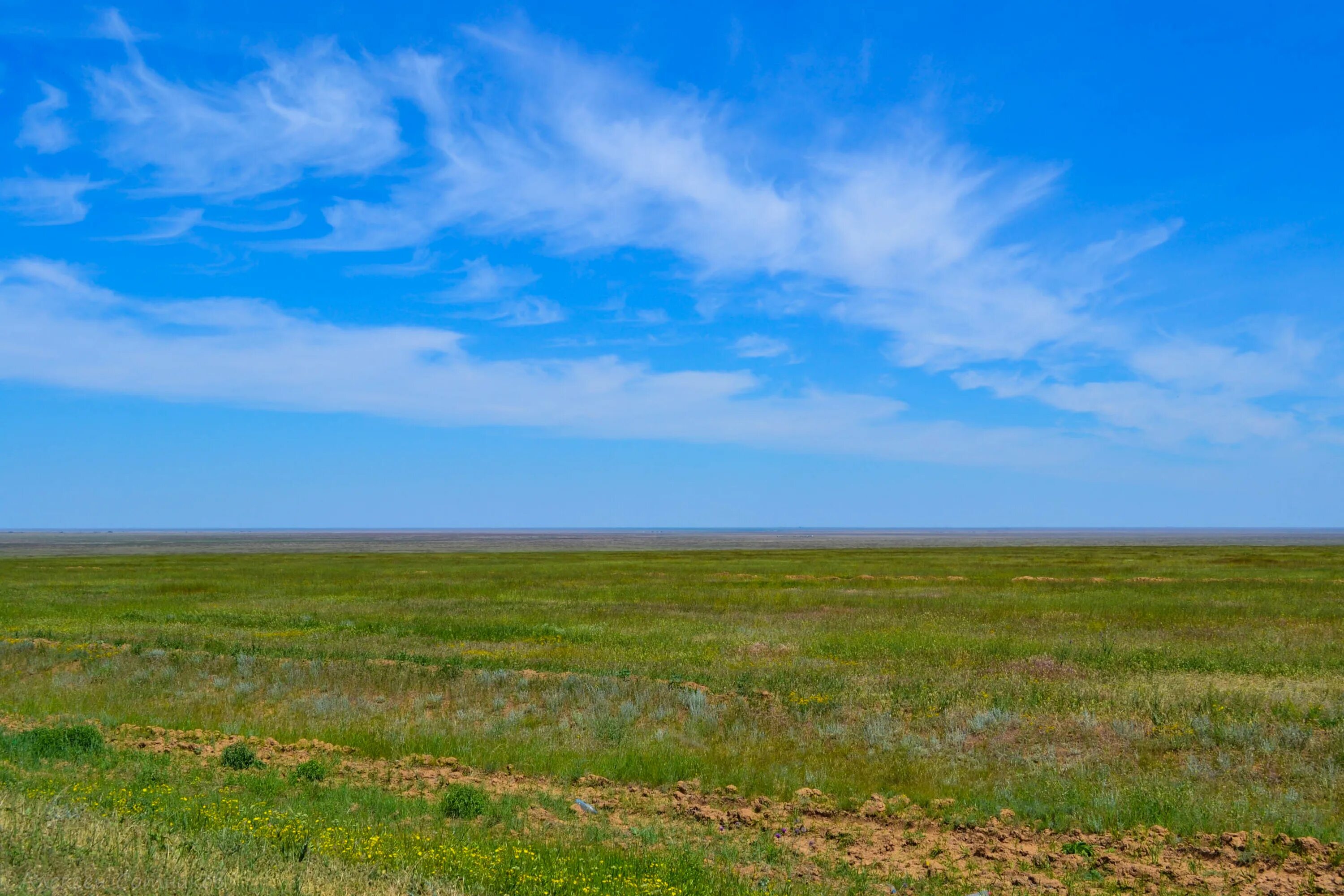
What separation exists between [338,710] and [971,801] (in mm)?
12446

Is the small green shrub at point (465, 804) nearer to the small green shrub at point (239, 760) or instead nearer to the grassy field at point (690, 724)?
the grassy field at point (690, 724)

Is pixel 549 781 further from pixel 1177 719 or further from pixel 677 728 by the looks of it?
pixel 1177 719

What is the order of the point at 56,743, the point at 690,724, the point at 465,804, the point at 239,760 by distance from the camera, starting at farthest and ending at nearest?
the point at 690,724 → the point at 56,743 → the point at 239,760 → the point at 465,804

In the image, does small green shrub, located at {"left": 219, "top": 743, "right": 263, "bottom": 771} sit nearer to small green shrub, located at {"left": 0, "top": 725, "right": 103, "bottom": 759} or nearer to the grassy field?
the grassy field

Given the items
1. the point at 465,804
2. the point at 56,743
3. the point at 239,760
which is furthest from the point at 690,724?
the point at 56,743

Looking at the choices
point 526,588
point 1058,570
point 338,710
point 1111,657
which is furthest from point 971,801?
point 1058,570

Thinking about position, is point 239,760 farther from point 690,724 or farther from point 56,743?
point 690,724

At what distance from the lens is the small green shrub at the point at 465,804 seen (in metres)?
9.94

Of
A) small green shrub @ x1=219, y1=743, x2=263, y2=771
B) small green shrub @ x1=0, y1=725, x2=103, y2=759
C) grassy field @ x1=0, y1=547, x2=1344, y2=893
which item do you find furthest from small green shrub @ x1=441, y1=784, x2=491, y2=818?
small green shrub @ x1=0, y1=725, x2=103, y2=759

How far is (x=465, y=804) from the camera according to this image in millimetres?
10070

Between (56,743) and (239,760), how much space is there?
321 centimetres

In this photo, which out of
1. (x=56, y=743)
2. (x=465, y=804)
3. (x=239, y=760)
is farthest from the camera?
(x=56, y=743)

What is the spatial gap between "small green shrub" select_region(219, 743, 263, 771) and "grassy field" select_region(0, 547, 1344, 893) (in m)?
0.26

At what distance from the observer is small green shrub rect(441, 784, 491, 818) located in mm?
9938
